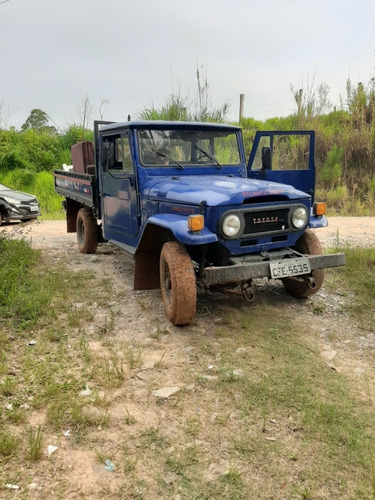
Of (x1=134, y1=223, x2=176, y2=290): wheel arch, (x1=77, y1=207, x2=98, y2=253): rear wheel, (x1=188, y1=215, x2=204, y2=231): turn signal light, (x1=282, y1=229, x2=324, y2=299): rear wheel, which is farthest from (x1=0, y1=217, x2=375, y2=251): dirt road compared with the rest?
(x1=188, y1=215, x2=204, y2=231): turn signal light

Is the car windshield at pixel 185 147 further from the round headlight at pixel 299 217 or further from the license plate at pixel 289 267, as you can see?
the license plate at pixel 289 267

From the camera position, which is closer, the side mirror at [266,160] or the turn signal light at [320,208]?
the turn signal light at [320,208]

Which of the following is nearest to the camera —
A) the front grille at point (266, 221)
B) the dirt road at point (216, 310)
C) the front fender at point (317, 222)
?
the dirt road at point (216, 310)

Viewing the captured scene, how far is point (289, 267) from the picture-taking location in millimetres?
4105

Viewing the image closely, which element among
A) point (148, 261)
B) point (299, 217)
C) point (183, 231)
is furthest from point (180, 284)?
point (299, 217)

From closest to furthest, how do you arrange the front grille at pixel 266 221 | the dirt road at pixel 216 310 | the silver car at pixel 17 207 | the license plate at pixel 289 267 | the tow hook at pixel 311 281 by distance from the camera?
the dirt road at pixel 216 310
the license plate at pixel 289 267
the front grille at pixel 266 221
the tow hook at pixel 311 281
the silver car at pixel 17 207

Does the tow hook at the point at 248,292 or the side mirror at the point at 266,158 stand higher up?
the side mirror at the point at 266,158

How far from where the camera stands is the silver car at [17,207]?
10906 mm

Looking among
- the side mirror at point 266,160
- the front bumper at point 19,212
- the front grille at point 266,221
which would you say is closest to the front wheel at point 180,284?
the front grille at point 266,221

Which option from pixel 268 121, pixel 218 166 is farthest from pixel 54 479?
pixel 268 121

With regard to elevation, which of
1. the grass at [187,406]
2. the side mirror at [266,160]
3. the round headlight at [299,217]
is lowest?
the grass at [187,406]

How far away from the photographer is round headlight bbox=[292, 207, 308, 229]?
436 cm

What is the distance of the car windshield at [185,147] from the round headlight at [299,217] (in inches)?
51.4

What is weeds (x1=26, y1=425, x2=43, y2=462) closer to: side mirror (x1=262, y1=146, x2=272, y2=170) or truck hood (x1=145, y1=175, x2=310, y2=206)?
truck hood (x1=145, y1=175, x2=310, y2=206)
